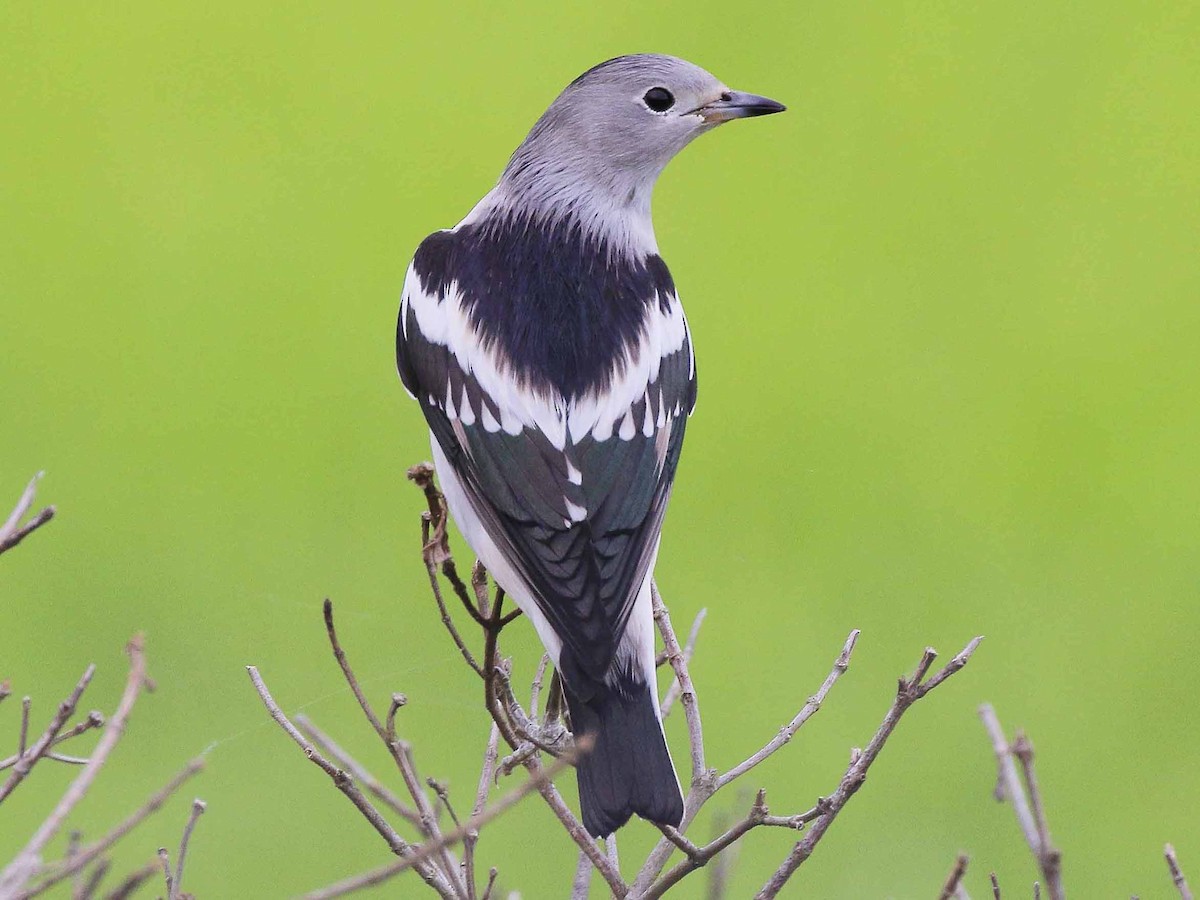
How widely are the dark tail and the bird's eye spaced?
1.90 feet

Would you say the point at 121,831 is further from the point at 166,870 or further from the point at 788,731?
the point at 788,731

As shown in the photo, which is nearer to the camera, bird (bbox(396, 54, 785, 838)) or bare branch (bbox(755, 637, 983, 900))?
bare branch (bbox(755, 637, 983, 900))

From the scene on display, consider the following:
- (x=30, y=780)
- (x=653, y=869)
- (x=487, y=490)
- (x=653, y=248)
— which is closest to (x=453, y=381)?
(x=487, y=490)

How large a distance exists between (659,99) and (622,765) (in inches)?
25.6

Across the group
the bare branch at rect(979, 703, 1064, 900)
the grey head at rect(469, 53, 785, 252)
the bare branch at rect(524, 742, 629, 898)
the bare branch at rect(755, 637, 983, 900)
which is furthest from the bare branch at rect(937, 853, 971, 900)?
the grey head at rect(469, 53, 785, 252)

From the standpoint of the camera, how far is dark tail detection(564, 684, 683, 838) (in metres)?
1.01

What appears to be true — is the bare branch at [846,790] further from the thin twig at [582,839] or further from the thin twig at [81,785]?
the thin twig at [81,785]

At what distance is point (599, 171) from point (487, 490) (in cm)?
38

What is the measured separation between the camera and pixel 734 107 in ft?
4.39

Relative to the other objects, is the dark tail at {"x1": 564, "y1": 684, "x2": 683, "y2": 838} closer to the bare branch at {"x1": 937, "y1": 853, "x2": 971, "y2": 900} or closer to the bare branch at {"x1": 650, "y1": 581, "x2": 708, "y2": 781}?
the bare branch at {"x1": 650, "y1": 581, "x2": 708, "y2": 781}

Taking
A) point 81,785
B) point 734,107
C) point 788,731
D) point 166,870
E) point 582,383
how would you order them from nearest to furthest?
1. point 81,785
2. point 166,870
3. point 788,731
4. point 582,383
5. point 734,107

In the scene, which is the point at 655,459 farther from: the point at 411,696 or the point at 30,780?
the point at 30,780

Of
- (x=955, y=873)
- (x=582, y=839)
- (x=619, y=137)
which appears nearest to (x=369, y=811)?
(x=582, y=839)

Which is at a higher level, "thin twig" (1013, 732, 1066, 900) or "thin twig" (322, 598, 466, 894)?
"thin twig" (322, 598, 466, 894)
